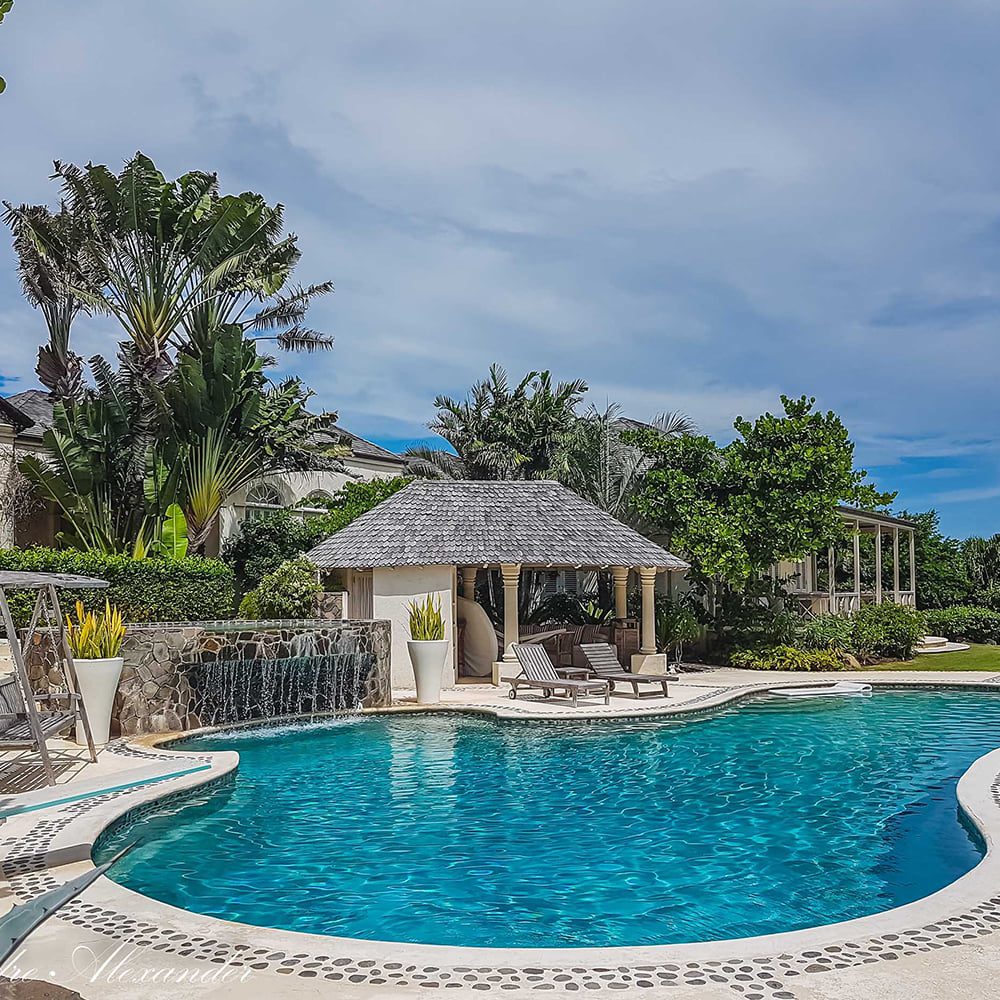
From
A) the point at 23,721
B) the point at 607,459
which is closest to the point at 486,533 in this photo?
the point at 607,459

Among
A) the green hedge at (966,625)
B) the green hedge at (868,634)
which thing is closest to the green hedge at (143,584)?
the green hedge at (868,634)

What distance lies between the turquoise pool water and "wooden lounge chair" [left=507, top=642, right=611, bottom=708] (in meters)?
2.47

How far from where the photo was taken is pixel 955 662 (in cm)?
2534

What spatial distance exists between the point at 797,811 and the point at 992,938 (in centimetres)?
472

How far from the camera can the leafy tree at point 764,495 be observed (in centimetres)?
2342

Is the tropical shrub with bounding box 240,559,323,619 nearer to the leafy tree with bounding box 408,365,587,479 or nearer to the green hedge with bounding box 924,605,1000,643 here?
the leafy tree with bounding box 408,365,587,479

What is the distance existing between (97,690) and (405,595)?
7892 mm

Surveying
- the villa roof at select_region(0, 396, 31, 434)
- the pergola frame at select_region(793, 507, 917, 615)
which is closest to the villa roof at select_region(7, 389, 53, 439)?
the villa roof at select_region(0, 396, 31, 434)

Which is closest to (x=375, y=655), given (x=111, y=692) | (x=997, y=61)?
(x=111, y=692)

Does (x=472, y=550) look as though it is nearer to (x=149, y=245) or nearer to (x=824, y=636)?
(x=824, y=636)

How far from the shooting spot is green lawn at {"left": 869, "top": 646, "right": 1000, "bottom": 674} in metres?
24.2

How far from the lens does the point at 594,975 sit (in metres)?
5.25

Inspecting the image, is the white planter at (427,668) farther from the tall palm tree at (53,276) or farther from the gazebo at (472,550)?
the tall palm tree at (53,276)

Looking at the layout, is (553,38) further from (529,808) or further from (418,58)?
(529,808)
